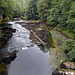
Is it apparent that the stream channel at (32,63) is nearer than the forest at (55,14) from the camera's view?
Yes

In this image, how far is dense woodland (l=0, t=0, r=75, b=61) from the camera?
10.6 metres

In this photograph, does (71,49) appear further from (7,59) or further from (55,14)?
(55,14)

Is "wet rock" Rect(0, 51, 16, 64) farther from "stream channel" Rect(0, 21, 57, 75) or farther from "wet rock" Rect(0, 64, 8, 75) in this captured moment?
"wet rock" Rect(0, 64, 8, 75)

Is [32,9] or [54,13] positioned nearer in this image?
[54,13]

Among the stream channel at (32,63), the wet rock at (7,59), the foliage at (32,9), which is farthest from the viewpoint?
the foliage at (32,9)

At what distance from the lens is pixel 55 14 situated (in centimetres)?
1939

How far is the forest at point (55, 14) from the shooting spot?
9.49 metres

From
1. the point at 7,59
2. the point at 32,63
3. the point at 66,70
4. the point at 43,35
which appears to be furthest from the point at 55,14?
the point at 7,59

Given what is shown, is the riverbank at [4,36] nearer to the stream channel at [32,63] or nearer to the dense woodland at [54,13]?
the dense woodland at [54,13]

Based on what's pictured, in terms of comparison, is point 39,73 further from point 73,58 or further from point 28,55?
point 73,58

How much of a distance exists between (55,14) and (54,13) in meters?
0.40

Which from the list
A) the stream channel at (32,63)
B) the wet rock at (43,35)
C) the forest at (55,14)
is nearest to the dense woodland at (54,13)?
the forest at (55,14)

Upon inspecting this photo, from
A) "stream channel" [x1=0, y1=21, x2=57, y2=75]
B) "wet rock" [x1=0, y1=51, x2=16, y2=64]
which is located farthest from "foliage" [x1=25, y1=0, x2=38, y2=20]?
"wet rock" [x1=0, y1=51, x2=16, y2=64]

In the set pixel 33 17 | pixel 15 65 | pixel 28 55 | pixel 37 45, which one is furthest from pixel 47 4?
pixel 15 65
